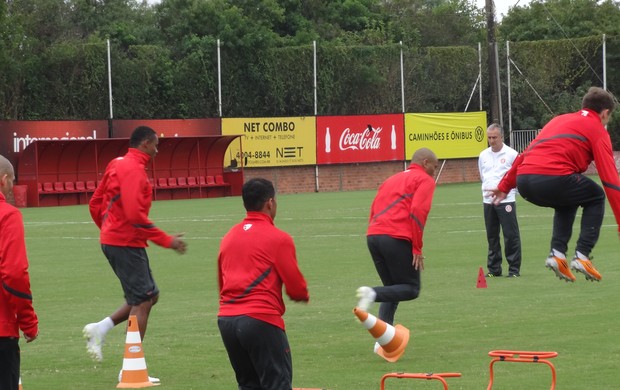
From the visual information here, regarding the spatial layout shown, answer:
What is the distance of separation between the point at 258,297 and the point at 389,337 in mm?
3916

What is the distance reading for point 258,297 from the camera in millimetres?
8508

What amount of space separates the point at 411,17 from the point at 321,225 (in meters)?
60.6

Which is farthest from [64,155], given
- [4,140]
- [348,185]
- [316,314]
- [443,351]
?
[443,351]

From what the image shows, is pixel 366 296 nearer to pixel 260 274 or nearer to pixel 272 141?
pixel 260 274

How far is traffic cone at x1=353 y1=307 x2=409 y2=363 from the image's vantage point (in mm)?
12039

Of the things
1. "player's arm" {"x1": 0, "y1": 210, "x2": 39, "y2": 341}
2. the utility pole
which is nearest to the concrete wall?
the utility pole

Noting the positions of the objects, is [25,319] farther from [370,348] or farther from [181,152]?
[181,152]

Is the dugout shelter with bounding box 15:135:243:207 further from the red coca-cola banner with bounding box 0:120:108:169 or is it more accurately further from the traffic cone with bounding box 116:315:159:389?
the traffic cone with bounding box 116:315:159:389

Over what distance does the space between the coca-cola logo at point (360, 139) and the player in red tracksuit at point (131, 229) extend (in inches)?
1735

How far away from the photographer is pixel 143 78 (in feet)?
184

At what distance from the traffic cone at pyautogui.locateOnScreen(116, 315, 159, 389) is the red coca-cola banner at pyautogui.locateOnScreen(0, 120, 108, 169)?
1432 inches

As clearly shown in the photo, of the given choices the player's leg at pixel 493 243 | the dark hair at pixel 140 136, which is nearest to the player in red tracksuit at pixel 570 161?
the dark hair at pixel 140 136

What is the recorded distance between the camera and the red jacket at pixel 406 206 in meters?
12.9

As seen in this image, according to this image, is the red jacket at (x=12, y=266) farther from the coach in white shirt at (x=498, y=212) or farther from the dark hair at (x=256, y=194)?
the coach in white shirt at (x=498, y=212)
